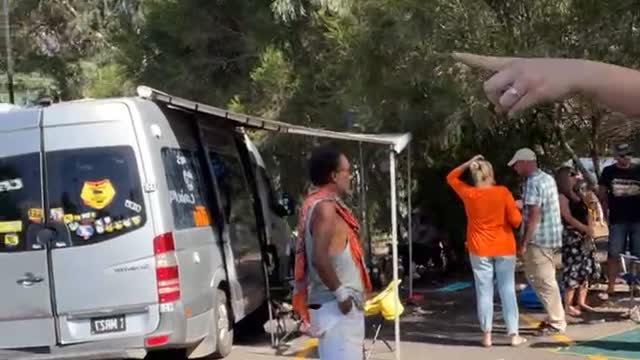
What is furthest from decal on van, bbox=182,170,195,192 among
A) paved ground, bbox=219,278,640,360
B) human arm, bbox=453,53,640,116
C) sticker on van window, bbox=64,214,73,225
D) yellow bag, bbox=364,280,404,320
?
human arm, bbox=453,53,640,116

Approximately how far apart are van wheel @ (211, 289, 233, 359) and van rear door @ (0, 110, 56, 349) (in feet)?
5.24

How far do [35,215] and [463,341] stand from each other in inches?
163

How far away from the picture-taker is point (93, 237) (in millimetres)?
7703

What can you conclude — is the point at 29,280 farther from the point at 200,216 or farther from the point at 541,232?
the point at 541,232

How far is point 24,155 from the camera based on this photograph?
788 cm

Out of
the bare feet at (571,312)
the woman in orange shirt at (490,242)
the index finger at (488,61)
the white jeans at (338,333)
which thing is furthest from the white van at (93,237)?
the index finger at (488,61)

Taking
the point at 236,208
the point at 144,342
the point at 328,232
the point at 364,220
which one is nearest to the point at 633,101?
the point at 328,232

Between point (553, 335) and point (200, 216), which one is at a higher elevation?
point (200, 216)

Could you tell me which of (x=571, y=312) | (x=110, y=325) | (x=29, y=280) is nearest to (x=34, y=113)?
(x=29, y=280)

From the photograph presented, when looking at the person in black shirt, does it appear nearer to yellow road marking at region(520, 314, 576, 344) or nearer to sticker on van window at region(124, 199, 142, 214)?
yellow road marking at region(520, 314, 576, 344)

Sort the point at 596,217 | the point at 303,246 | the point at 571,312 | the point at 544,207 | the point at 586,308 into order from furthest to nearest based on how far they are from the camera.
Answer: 1. the point at 596,217
2. the point at 586,308
3. the point at 571,312
4. the point at 544,207
5. the point at 303,246

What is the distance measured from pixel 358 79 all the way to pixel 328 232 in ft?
14.7

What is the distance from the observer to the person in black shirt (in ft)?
33.3

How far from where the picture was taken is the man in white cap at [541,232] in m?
8.95
